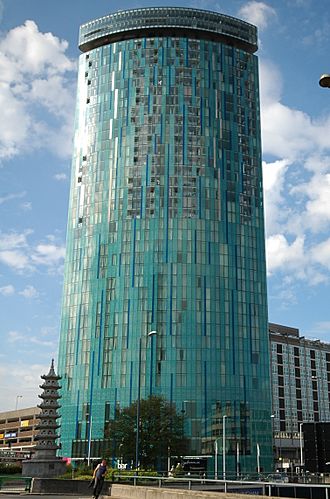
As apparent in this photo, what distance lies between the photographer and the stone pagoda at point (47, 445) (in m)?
61.2

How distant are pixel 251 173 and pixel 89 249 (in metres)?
34.4

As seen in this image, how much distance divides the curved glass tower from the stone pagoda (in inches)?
1457

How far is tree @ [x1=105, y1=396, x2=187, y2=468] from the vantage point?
277ft

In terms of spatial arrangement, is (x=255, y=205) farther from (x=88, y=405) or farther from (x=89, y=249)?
(x=88, y=405)

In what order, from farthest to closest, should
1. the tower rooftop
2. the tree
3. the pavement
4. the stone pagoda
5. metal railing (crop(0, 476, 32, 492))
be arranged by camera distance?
the tower rooftop → the tree → the stone pagoda → metal railing (crop(0, 476, 32, 492)) → the pavement

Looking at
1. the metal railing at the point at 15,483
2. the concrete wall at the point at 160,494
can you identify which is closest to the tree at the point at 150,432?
the metal railing at the point at 15,483

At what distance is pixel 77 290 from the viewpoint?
11625 cm

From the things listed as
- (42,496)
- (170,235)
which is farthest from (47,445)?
(170,235)

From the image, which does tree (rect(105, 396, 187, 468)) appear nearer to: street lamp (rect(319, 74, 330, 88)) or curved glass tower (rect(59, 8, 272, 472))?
curved glass tower (rect(59, 8, 272, 472))

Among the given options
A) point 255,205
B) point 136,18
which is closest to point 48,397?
point 255,205

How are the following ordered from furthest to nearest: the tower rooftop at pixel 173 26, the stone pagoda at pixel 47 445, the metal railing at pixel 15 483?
the tower rooftop at pixel 173 26 → the stone pagoda at pixel 47 445 → the metal railing at pixel 15 483

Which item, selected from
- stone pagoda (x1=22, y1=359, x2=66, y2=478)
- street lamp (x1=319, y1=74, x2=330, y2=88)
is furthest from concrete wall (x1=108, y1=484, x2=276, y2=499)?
stone pagoda (x1=22, y1=359, x2=66, y2=478)

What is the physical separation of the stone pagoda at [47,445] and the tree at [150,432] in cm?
1842

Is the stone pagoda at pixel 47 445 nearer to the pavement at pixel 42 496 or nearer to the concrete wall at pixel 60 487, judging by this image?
the concrete wall at pixel 60 487
